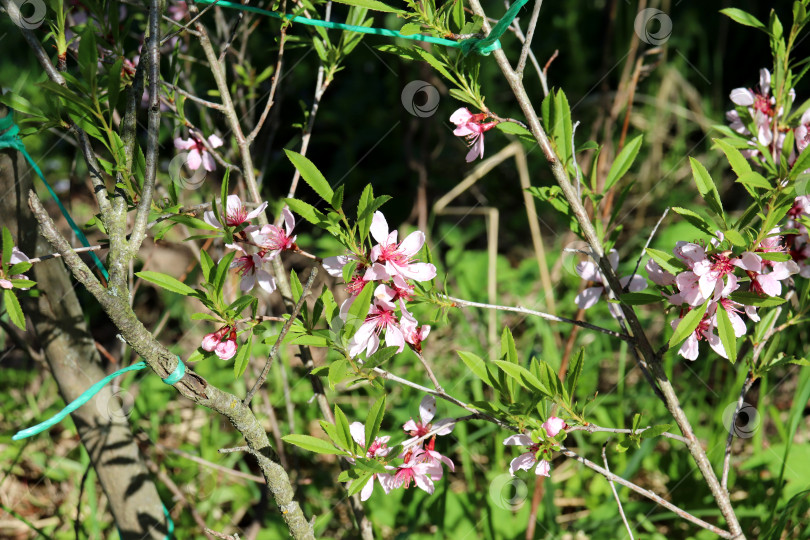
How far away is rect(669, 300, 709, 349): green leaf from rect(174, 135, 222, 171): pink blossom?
92 cm

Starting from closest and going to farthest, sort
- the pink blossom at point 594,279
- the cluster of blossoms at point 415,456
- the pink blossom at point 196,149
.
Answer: the cluster of blossoms at point 415,456, the pink blossom at point 594,279, the pink blossom at point 196,149

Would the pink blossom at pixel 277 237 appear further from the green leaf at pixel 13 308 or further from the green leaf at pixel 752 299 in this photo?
the green leaf at pixel 752 299

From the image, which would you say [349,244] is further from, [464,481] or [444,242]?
[444,242]

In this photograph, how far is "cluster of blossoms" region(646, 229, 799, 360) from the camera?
93 centimetres

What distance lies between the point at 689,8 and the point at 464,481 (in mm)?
2898

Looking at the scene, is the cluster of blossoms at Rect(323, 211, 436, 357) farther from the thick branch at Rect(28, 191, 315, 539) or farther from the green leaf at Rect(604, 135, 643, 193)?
the green leaf at Rect(604, 135, 643, 193)

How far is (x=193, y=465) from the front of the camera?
215cm

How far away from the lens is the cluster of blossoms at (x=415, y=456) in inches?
43.5

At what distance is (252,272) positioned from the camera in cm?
113

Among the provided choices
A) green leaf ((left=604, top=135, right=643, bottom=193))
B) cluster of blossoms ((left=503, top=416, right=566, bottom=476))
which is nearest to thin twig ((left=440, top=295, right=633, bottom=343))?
cluster of blossoms ((left=503, top=416, right=566, bottom=476))

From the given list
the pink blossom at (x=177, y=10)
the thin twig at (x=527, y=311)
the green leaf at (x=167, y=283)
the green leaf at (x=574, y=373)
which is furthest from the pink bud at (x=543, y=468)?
the pink blossom at (x=177, y=10)

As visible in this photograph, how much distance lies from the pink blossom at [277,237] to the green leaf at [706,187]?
604mm

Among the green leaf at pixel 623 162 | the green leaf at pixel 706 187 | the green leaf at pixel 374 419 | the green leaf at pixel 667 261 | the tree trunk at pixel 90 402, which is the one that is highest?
the green leaf at pixel 706 187

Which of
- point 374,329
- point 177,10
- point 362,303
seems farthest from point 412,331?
→ point 177,10
